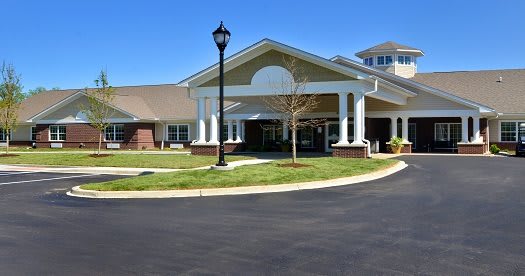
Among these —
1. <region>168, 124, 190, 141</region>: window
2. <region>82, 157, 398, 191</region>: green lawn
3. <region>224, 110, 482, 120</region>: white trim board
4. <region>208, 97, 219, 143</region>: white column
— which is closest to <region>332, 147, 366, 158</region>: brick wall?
<region>82, 157, 398, 191</region>: green lawn

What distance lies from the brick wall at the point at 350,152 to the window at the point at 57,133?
89.0ft

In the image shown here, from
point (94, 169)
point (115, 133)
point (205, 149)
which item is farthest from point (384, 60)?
point (94, 169)

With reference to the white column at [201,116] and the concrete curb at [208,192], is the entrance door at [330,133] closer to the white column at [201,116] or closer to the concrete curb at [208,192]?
the white column at [201,116]

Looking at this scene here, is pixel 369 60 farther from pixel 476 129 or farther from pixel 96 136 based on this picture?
pixel 96 136

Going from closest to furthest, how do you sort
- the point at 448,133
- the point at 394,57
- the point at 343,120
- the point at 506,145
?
1. the point at 343,120
2. the point at 506,145
3. the point at 448,133
4. the point at 394,57

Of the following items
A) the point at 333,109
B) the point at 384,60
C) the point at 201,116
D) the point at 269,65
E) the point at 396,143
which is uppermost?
the point at 384,60

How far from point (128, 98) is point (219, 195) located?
104 feet

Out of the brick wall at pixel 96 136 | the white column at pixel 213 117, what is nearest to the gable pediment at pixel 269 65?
the white column at pixel 213 117

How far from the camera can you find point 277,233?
7.97 metres

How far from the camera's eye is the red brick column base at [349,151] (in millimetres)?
22484

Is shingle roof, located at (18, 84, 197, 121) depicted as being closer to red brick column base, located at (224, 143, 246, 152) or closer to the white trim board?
red brick column base, located at (224, 143, 246, 152)

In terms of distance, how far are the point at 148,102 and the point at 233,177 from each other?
30650 millimetres

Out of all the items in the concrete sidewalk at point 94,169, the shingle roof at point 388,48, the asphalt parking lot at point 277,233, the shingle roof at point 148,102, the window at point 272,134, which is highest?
the shingle roof at point 388,48

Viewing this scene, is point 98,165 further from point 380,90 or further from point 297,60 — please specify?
point 380,90
